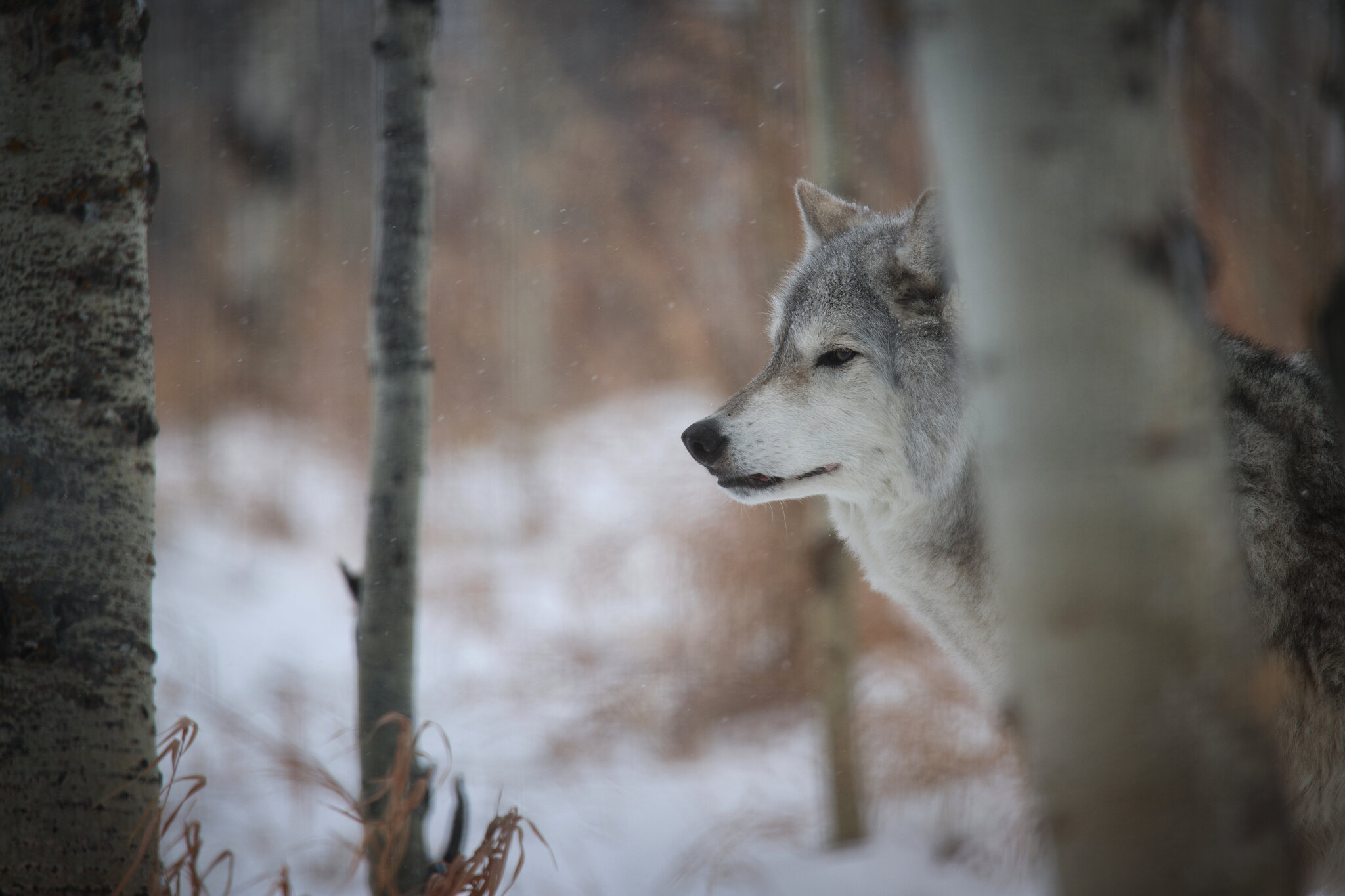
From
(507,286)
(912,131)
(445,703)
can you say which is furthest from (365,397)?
(912,131)

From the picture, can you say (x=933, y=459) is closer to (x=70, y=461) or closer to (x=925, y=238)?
(x=925, y=238)

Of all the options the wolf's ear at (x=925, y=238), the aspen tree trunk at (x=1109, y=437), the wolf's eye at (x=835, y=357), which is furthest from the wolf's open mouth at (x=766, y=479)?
the aspen tree trunk at (x=1109, y=437)

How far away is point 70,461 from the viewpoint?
5.37 ft

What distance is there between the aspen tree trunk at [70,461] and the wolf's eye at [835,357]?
1.78 meters

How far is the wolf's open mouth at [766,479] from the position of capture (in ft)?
7.35

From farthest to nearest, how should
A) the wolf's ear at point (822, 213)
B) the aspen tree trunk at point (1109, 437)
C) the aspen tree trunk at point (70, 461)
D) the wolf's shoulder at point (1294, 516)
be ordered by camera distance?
1. the wolf's ear at point (822, 213)
2. the wolf's shoulder at point (1294, 516)
3. the aspen tree trunk at point (70, 461)
4. the aspen tree trunk at point (1109, 437)

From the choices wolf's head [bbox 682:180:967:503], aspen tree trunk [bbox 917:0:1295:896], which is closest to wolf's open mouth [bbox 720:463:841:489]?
wolf's head [bbox 682:180:967:503]

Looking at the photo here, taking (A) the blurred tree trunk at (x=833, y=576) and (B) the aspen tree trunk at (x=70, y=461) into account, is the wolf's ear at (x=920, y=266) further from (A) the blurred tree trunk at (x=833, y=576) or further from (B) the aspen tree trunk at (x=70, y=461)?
(B) the aspen tree trunk at (x=70, y=461)

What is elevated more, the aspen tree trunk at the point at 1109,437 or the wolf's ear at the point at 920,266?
the wolf's ear at the point at 920,266

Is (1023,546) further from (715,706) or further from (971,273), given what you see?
(715,706)

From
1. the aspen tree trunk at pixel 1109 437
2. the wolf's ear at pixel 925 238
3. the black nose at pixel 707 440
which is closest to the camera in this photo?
the aspen tree trunk at pixel 1109 437

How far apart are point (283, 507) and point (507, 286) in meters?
3.24

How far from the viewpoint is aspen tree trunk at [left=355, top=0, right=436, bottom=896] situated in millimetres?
2234

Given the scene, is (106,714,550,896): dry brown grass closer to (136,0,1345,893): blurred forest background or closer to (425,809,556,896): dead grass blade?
(425,809,556,896): dead grass blade
